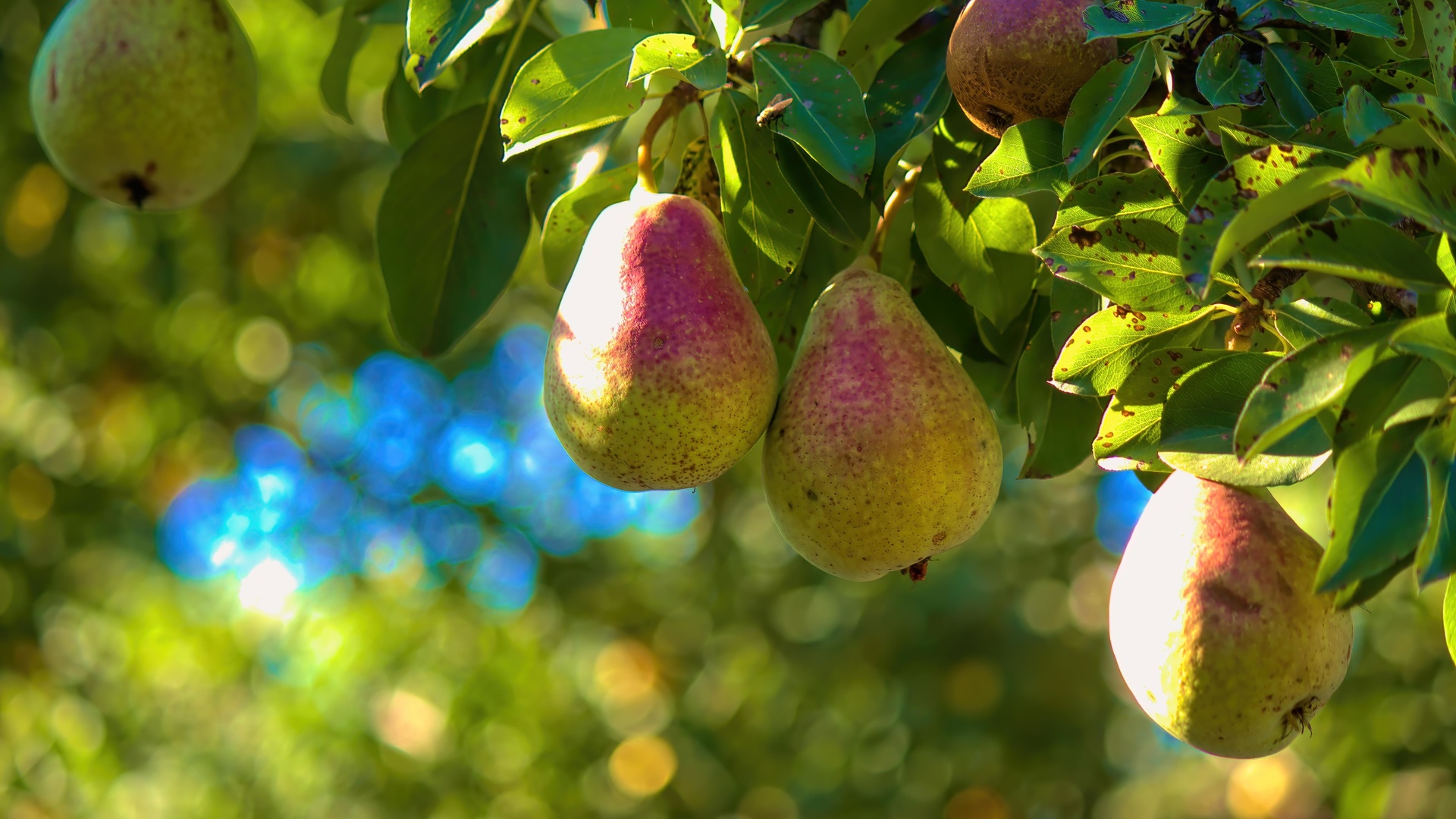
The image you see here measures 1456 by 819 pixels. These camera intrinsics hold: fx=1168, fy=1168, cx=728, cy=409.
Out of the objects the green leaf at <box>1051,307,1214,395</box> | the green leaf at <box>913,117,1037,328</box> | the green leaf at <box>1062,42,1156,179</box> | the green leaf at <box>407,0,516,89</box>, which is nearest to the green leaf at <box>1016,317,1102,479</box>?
the green leaf at <box>913,117,1037,328</box>

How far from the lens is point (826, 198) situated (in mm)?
1035

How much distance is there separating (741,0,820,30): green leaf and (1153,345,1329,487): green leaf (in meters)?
0.51

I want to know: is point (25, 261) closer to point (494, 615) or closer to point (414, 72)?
point (494, 615)

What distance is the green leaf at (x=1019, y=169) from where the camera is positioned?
0.87m

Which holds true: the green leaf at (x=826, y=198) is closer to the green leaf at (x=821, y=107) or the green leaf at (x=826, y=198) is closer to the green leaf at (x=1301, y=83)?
the green leaf at (x=821, y=107)

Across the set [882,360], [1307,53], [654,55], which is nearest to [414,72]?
[654,55]

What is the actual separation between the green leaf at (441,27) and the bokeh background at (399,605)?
8.79 ft

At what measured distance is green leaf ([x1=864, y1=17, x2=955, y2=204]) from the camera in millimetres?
1025

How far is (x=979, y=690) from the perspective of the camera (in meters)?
4.19

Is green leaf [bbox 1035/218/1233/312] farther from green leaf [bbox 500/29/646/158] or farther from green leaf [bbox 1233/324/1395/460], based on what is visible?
green leaf [bbox 500/29/646/158]

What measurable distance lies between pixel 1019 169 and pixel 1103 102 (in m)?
0.08

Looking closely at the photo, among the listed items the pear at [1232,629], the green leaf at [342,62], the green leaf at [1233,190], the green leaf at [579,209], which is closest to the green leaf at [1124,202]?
the green leaf at [1233,190]

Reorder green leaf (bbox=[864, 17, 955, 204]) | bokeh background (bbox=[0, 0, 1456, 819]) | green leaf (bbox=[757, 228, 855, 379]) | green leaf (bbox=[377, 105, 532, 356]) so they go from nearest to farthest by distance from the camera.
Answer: green leaf (bbox=[864, 17, 955, 204]) < green leaf (bbox=[757, 228, 855, 379]) < green leaf (bbox=[377, 105, 532, 356]) < bokeh background (bbox=[0, 0, 1456, 819])

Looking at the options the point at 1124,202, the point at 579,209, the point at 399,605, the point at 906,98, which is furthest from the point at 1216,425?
the point at 399,605
